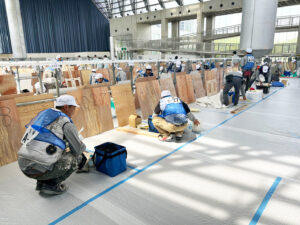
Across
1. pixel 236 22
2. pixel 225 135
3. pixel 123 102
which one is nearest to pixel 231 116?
pixel 225 135

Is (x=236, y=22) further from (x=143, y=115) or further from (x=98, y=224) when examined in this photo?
(x=98, y=224)

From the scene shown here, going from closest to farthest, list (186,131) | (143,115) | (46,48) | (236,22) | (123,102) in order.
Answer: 1. (186,131)
2. (123,102)
3. (143,115)
4. (236,22)
5. (46,48)

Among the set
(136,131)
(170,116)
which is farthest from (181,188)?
(136,131)

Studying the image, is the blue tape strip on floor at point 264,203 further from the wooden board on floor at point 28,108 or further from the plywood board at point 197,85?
the plywood board at point 197,85

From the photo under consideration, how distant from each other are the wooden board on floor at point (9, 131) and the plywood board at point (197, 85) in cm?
707

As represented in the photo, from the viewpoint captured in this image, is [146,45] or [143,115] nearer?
[143,115]

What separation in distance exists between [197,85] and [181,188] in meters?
6.95

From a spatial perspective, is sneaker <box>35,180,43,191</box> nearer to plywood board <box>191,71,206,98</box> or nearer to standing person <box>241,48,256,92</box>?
plywood board <box>191,71,206,98</box>

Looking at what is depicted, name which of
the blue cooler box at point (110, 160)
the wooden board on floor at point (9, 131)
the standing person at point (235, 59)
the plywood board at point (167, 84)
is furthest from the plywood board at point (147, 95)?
the standing person at point (235, 59)

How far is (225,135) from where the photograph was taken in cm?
512

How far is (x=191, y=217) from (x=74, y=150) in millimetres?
1677

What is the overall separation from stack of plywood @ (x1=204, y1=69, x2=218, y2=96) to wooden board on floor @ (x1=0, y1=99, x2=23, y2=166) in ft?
26.5

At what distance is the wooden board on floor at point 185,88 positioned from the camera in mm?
8219

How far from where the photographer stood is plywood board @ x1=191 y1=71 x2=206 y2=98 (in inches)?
365
